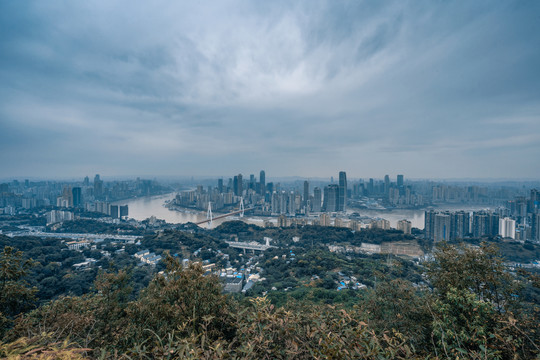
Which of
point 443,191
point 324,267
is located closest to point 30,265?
point 324,267

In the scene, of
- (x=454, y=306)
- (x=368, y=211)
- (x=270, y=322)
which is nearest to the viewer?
(x=270, y=322)

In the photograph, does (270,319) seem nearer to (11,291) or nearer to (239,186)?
(11,291)

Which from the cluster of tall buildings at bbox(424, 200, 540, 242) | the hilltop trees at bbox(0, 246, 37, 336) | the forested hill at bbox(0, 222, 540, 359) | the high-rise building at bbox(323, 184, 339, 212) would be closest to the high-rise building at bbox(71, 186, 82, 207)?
the high-rise building at bbox(323, 184, 339, 212)

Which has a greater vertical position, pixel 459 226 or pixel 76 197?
pixel 76 197

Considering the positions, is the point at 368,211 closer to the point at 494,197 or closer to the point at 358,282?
the point at 494,197

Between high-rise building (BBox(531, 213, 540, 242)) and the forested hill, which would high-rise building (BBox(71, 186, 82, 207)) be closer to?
the forested hill

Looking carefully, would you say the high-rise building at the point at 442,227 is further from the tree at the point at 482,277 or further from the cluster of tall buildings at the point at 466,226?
the tree at the point at 482,277

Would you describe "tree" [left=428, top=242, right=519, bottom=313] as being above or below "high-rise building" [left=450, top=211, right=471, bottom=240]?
above

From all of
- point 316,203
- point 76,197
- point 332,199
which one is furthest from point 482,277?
point 76,197
